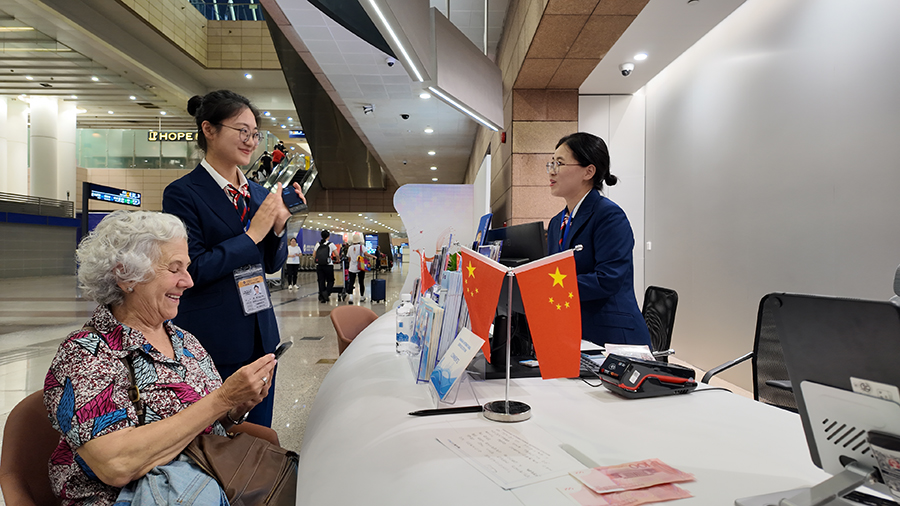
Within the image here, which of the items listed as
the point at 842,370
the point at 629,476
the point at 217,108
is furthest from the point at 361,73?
the point at 842,370

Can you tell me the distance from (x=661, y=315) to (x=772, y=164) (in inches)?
65.2

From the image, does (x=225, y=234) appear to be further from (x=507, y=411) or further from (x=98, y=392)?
(x=507, y=411)

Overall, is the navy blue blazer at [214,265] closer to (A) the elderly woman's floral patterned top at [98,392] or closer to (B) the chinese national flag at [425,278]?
(A) the elderly woman's floral patterned top at [98,392]

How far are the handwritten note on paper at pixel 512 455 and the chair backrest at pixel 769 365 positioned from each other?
148cm

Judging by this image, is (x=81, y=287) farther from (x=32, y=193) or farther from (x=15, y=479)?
(x=32, y=193)

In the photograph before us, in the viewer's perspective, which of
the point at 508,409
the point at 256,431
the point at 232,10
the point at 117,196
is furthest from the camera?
the point at 117,196

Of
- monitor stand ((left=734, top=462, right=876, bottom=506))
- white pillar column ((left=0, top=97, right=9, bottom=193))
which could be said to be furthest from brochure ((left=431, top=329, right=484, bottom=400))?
white pillar column ((left=0, top=97, right=9, bottom=193))

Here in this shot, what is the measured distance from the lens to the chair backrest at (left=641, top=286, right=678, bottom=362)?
105 inches

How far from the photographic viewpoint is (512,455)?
0.90 metres

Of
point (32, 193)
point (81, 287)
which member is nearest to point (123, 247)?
point (81, 287)

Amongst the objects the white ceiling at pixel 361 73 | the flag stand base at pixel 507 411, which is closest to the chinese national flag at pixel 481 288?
the flag stand base at pixel 507 411

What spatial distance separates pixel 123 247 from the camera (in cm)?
111

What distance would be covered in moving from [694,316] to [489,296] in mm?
4049

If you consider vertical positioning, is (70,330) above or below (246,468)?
below
